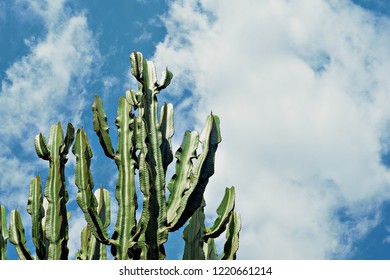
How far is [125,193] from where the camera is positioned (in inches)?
194

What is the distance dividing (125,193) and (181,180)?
445 mm

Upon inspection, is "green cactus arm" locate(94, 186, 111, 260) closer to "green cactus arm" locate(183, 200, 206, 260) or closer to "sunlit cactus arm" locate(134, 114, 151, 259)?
"green cactus arm" locate(183, 200, 206, 260)

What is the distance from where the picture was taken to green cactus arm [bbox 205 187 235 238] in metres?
5.06

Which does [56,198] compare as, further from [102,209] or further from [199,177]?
[199,177]

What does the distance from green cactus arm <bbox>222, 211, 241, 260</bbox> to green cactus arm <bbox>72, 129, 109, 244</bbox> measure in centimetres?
96

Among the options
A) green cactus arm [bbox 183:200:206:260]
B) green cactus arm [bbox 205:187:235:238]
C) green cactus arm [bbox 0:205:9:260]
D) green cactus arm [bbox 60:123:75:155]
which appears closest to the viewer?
green cactus arm [bbox 205:187:235:238]

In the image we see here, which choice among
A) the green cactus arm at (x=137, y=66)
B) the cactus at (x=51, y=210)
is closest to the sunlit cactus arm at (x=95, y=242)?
the cactus at (x=51, y=210)

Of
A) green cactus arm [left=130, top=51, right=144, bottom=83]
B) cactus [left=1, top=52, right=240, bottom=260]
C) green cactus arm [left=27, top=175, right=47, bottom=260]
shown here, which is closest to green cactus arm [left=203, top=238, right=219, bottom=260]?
cactus [left=1, top=52, right=240, bottom=260]

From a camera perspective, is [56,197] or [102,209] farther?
[102,209]

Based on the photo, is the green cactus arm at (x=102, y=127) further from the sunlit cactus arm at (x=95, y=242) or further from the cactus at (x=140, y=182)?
the sunlit cactus arm at (x=95, y=242)

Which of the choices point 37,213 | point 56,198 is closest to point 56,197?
point 56,198

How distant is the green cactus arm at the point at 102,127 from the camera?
518 cm
